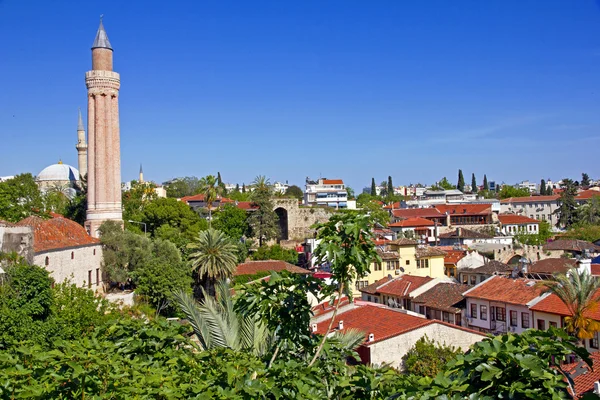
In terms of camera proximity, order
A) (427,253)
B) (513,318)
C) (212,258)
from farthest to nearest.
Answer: (427,253)
(212,258)
(513,318)

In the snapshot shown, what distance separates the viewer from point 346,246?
650 centimetres

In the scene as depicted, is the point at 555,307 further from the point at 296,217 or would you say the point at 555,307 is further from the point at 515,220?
the point at 515,220

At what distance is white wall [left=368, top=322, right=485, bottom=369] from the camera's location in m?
18.9

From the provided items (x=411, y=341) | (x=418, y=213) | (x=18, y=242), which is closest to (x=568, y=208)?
(x=418, y=213)

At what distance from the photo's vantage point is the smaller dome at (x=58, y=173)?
80.3 meters

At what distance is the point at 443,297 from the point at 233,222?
100ft

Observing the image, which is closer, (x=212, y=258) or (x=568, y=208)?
(x=212, y=258)

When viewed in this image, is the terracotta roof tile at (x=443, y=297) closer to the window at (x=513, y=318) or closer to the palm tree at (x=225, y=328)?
the window at (x=513, y=318)

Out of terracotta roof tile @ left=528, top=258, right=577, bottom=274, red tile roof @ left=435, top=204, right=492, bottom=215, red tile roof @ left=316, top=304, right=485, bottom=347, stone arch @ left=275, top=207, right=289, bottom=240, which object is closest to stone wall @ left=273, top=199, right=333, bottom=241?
stone arch @ left=275, top=207, right=289, bottom=240

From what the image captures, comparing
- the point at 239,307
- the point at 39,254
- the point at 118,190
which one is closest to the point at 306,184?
the point at 118,190

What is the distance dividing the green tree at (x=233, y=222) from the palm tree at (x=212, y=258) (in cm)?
2130

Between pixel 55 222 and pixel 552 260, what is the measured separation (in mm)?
28727

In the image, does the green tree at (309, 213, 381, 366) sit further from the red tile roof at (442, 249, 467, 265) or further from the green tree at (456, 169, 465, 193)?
the green tree at (456, 169, 465, 193)

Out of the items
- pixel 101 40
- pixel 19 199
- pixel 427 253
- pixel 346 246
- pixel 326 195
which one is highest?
pixel 101 40
